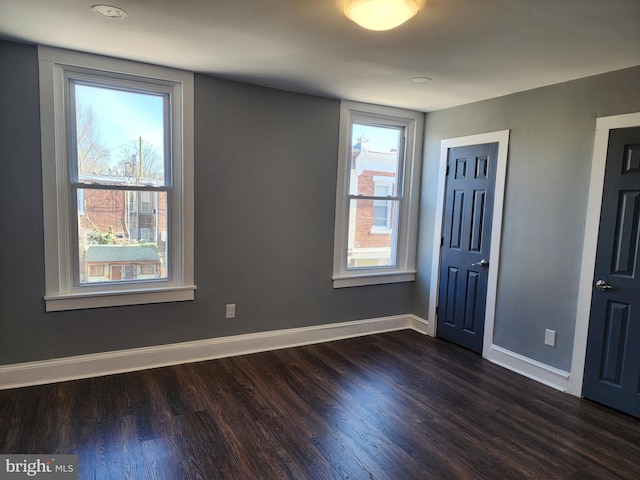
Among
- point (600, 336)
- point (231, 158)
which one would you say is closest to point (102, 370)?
point (231, 158)

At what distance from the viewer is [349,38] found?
91.4 inches

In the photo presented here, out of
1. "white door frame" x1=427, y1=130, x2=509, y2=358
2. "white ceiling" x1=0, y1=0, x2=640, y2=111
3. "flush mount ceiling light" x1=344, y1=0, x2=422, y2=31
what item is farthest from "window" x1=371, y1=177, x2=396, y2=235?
"flush mount ceiling light" x1=344, y1=0, x2=422, y2=31

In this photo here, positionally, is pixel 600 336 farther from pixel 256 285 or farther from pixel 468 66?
pixel 256 285

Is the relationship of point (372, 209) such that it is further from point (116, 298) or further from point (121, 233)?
point (116, 298)

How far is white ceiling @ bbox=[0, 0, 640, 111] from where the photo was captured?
1949 mm

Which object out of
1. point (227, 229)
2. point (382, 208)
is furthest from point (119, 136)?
point (382, 208)

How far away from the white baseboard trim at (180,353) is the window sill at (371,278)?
0.41m

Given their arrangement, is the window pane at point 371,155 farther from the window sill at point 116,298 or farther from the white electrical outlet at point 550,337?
the white electrical outlet at point 550,337

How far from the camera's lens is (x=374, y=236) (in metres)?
4.27

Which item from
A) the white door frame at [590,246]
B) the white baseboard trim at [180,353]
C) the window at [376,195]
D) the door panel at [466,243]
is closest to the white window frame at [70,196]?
the white baseboard trim at [180,353]

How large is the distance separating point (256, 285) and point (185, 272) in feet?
2.10

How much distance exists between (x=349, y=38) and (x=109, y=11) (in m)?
1.31

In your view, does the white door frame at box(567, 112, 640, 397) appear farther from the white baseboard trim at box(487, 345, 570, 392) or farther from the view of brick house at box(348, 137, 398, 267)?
the view of brick house at box(348, 137, 398, 267)

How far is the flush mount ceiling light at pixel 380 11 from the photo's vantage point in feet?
5.76
